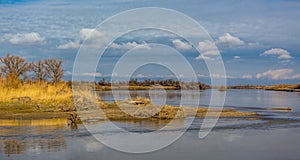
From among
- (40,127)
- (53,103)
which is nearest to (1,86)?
(53,103)

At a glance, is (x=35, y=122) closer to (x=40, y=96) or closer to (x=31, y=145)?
(x=31, y=145)

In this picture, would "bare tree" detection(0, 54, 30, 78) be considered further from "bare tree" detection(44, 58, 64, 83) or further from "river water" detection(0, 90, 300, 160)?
"river water" detection(0, 90, 300, 160)

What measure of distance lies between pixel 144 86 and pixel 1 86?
183 ft

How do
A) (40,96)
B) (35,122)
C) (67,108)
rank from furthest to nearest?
1. (40,96)
2. (67,108)
3. (35,122)

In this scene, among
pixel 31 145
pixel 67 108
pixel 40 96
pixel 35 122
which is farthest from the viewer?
pixel 40 96

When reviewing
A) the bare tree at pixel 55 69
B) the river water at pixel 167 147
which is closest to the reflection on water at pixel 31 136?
the river water at pixel 167 147

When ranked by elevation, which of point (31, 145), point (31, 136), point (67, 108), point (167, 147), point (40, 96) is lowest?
point (167, 147)

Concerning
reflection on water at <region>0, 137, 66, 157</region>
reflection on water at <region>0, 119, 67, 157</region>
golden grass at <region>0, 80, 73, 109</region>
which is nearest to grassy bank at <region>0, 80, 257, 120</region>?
golden grass at <region>0, 80, 73, 109</region>

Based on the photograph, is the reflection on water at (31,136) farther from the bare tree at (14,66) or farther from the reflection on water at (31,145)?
the bare tree at (14,66)

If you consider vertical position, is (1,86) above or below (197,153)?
above

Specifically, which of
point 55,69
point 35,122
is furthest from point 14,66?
point 35,122

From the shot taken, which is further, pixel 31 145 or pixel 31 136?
pixel 31 136

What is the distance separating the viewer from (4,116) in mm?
23750

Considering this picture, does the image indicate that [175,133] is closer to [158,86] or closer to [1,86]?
[1,86]
